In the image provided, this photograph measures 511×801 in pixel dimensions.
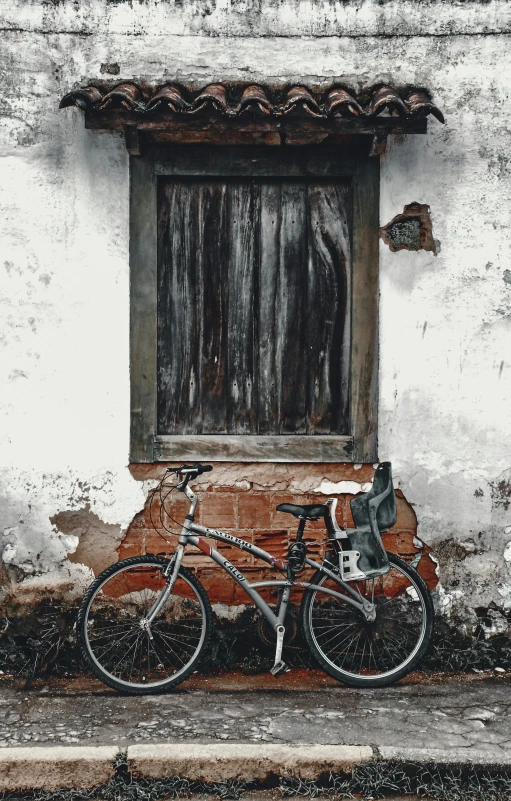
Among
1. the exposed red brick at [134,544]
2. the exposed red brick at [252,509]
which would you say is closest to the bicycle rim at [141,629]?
the exposed red brick at [134,544]

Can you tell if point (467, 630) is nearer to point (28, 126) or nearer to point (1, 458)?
point (1, 458)

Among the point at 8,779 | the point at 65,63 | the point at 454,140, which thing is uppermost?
the point at 65,63

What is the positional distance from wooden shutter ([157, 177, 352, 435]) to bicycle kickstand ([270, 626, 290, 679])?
1.22 meters

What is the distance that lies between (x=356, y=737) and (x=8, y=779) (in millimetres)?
1631

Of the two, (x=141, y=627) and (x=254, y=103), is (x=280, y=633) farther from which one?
(x=254, y=103)

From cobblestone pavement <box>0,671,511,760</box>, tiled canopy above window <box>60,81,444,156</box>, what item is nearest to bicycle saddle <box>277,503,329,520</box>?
cobblestone pavement <box>0,671,511,760</box>

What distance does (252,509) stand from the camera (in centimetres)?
520

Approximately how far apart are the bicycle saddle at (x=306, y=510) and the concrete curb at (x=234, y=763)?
1.25 m

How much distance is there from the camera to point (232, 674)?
502 centimetres

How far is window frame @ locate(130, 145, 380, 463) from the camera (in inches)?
202

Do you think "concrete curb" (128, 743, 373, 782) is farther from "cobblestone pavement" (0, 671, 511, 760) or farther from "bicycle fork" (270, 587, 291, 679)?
"bicycle fork" (270, 587, 291, 679)

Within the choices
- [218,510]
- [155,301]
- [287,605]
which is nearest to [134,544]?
[218,510]

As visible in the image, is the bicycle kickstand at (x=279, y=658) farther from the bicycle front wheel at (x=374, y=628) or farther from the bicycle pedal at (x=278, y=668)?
the bicycle front wheel at (x=374, y=628)

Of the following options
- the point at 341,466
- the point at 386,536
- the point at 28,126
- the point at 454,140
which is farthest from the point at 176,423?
the point at 454,140
